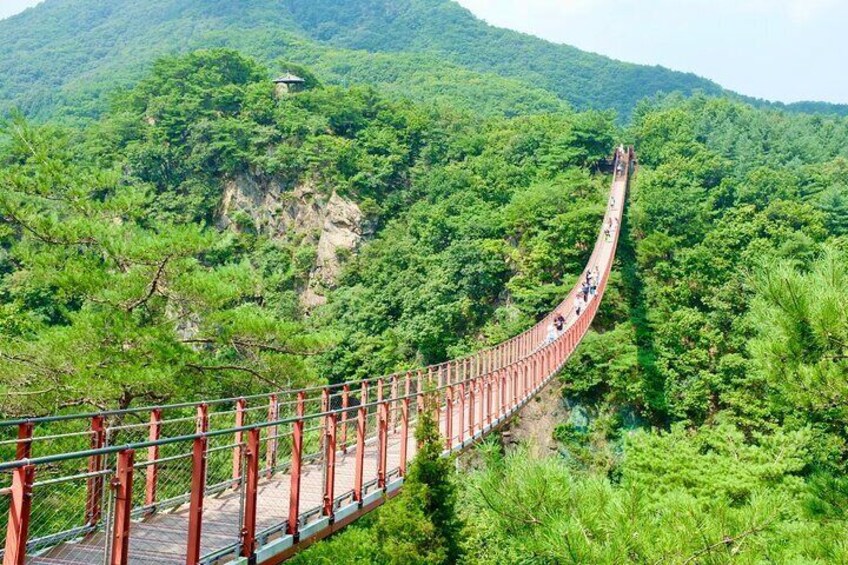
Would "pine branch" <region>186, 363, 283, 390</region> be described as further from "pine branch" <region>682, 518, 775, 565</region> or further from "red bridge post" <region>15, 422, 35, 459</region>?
"pine branch" <region>682, 518, 775, 565</region>

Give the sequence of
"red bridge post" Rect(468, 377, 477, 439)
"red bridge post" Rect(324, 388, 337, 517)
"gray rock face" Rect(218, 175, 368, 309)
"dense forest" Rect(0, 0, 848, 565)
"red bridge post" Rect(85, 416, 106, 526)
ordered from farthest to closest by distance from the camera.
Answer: "gray rock face" Rect(218, 175, 368, 309) → "red bridge post" Rect(468, 377, 477, 439) → "dense forest" Rect(0, 0, 848, 565) → "red bridge post" Rect(324, 388, 337, 517) → "red bridge post" Rect(85, 416, 106, 526)

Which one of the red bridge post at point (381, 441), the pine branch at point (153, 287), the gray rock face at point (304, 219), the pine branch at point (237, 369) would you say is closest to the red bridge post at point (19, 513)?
the red bridge post at point (381, 441)

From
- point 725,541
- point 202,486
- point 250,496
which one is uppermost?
point 202,486

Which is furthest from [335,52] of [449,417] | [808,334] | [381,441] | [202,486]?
[202,486]

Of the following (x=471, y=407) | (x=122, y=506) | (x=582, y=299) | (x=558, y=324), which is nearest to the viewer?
(x=122, y=506)

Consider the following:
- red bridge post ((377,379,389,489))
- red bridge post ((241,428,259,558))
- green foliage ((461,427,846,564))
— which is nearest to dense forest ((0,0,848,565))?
green foliage ((461,427,846,564))

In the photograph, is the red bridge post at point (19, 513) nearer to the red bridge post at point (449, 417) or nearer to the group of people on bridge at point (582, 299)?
the red bridge post at point (449, 417)

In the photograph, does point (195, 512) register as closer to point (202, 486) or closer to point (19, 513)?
point (202, 486)
